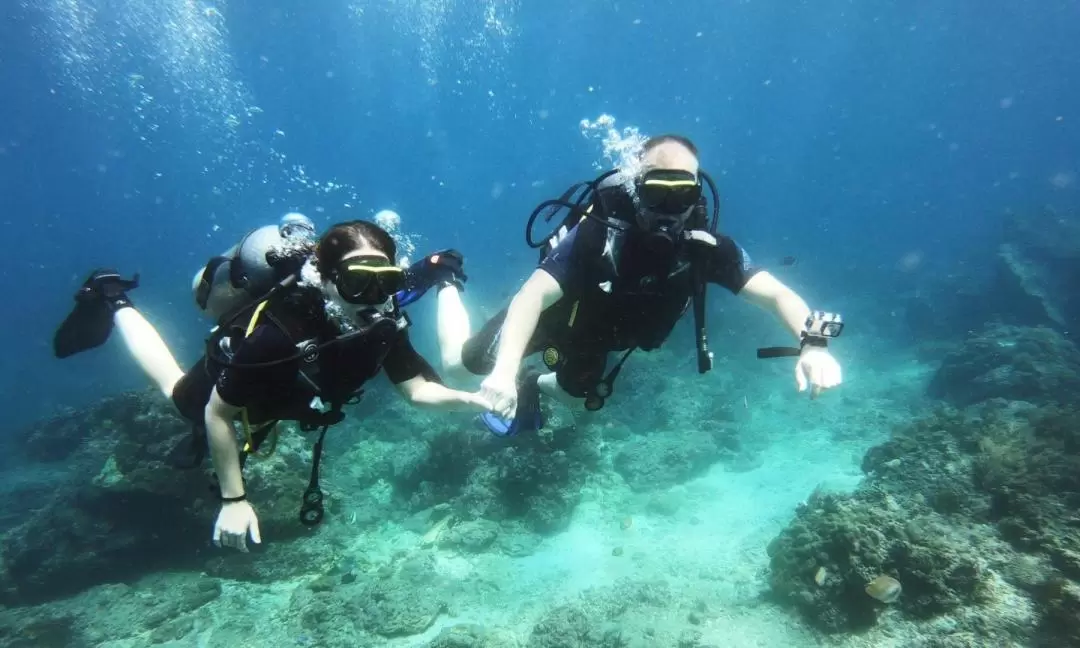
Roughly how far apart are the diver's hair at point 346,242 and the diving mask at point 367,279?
0.10 meters

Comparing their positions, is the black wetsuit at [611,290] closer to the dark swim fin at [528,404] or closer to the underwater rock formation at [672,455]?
the dark swim fin at [528,404]

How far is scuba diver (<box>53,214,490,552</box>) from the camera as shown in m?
2.99

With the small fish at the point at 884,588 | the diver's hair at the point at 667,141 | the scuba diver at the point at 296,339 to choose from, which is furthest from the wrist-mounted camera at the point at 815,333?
the small fish at the point at 884,588

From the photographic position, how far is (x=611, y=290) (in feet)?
13.6

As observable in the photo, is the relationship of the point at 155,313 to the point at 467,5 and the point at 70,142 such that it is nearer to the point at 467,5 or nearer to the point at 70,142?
the point at 467,5

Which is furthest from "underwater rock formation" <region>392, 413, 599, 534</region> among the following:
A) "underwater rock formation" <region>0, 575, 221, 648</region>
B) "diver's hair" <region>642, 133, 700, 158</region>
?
"diver's hair" <region>642, 133, 700, 158</region>

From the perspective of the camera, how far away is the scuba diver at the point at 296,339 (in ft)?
9.81

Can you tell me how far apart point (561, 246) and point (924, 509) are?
25.7 feet

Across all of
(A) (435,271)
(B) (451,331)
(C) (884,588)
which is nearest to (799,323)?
(B) (451,331)

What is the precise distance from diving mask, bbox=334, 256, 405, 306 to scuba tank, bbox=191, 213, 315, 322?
0.49 m

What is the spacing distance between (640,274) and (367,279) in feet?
6.91

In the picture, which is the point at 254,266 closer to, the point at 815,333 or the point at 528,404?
the point at 528,404

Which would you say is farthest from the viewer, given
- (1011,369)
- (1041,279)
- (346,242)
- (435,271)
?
(1041,279)

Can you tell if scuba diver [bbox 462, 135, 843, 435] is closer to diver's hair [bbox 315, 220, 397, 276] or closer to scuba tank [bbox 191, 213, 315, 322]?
diver's hair [bbox 315, 220, 397, 276]
